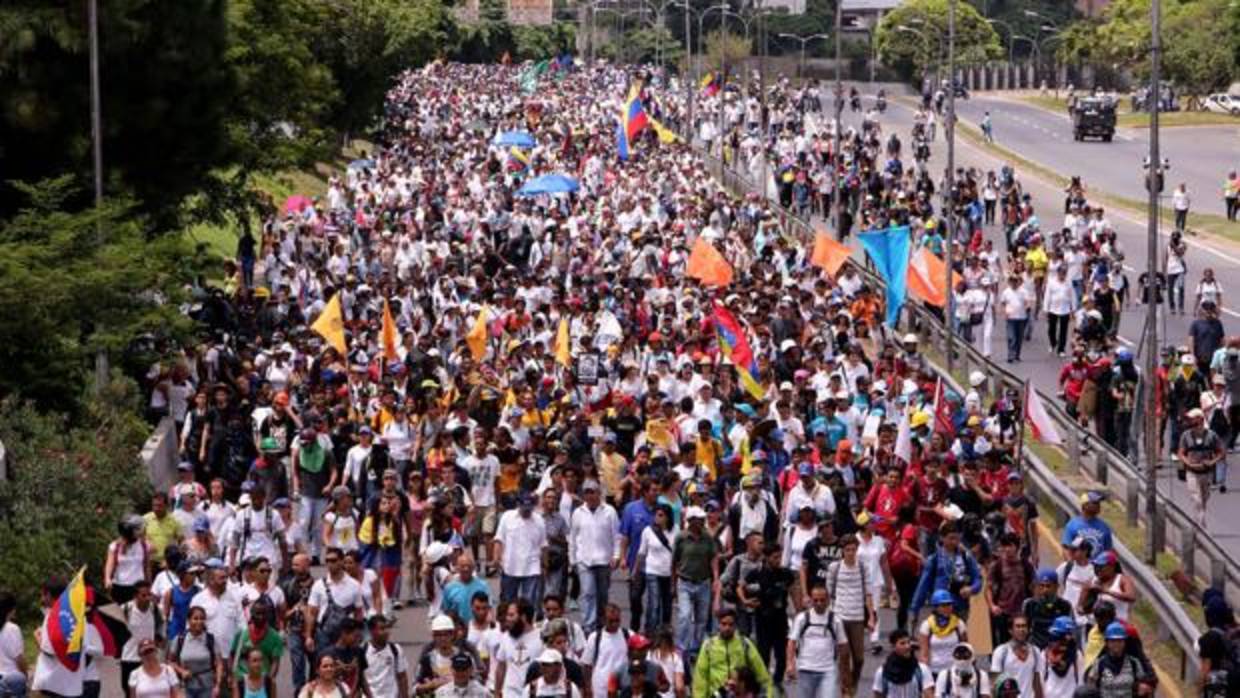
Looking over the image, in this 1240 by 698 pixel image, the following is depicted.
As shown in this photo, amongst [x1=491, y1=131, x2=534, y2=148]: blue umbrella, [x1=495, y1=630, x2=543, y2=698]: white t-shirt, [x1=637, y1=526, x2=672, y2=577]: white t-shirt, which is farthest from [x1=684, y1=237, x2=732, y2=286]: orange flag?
[x1=491, y1=131, x2=534, y2=148]: blue umbrella

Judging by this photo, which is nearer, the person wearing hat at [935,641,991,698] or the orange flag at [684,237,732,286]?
the person wearing hat at [935,641,991,698]

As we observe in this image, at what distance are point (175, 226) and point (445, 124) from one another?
47.3m

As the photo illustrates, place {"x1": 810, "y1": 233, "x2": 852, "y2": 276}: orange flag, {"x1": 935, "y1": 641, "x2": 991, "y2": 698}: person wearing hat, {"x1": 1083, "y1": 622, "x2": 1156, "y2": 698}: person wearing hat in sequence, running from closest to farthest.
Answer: {"x1": 1083, "y1": 622, "x2": 1156, "y2": 698}: person wearing hat, {"x1": 935, "y1": 641, "x2": 991, "y2": 698}: person wearing hat, {"x1": 810, "y1": 233, "x2": 852, "y2": 276}: orange flag

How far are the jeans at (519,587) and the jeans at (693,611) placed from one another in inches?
45.2

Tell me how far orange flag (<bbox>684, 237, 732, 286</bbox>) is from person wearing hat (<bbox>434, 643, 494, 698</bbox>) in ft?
66.1

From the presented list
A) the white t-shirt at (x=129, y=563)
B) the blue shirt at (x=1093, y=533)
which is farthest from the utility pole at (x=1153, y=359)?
the white t-shirt at (x=129, y=563)

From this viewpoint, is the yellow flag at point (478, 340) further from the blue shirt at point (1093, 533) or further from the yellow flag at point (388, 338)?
the blue shirt at point (1093, 533)

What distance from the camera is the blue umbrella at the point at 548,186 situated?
46062 millimetres

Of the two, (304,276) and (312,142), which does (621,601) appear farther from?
(312,142)

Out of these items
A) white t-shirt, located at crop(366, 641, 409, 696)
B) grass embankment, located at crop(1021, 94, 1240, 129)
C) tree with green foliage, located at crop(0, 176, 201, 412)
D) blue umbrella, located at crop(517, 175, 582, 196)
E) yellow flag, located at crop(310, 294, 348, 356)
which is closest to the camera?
white t-shirt, located at crop(366, 641, 409, 696)

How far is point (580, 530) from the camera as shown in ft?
61.0

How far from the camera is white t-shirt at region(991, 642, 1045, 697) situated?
15195 mm

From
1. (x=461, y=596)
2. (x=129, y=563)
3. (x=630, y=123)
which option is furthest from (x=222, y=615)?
(x=630, y=123)

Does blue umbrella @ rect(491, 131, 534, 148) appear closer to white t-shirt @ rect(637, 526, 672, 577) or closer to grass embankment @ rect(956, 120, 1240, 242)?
grass embankment @ rect(956, 120, 1240, 242)
